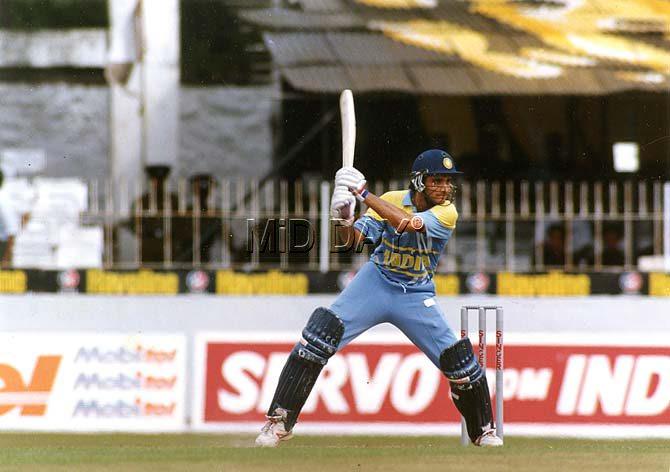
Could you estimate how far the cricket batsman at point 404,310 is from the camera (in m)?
9.72

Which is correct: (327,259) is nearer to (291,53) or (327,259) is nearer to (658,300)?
(291,53)

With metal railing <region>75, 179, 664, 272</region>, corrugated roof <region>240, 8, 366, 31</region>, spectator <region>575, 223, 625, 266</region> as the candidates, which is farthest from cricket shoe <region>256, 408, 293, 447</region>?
corrugated roof <region>240, 8, 366, 31</region>

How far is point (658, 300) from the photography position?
443 inches

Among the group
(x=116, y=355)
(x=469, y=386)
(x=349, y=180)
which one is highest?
(x=349, y=180)

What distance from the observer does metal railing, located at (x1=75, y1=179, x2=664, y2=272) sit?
1118cm

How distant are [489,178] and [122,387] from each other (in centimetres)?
334

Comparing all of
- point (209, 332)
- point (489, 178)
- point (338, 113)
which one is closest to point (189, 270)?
point (209, 332)

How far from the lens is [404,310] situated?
972 centimetres

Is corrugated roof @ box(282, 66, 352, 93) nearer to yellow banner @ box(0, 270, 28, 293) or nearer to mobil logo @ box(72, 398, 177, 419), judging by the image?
yellow banner @ box(0, 270, 28, 293)

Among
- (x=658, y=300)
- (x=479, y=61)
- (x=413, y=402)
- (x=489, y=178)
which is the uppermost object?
(x=479, y=61)

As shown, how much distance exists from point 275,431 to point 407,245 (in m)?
1.62

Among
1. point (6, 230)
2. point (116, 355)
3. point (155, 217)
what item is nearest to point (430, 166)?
point (155, 217)

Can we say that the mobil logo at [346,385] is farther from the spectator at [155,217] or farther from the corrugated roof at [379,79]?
the corrugated roof at [379,79]

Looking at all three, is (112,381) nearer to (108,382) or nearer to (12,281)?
(108,382)
